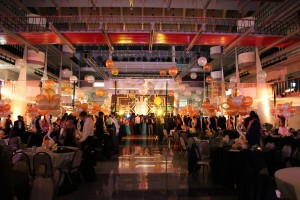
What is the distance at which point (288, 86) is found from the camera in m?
14.0

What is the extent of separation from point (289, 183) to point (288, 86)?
12482 millimetres

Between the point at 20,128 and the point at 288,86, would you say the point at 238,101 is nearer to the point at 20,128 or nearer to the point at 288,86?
the point at 288,86

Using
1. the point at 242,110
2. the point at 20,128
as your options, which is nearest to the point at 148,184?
the point at 242,110

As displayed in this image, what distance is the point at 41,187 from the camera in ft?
9.29

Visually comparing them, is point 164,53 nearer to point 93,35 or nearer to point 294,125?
point 294,125

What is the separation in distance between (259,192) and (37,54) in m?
10.2

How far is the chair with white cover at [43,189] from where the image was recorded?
2.80 meters

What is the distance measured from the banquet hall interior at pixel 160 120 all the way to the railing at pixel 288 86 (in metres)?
0.08

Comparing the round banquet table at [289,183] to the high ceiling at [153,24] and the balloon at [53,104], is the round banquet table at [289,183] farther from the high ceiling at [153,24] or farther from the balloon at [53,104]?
the balloon at [53,104]

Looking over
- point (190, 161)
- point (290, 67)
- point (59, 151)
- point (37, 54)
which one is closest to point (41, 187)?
point (59, 151)

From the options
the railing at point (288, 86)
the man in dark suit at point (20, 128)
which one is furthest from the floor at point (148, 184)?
the railing at point (288, 86)

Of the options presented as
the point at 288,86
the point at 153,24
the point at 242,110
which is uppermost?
the point at 153,24

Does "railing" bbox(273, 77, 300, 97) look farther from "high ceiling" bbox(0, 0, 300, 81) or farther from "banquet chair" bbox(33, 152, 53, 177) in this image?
"banquet chair" bbox(33, 152, 53, 177)

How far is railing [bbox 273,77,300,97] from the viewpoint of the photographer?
517 inches
